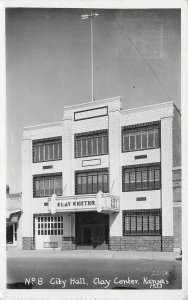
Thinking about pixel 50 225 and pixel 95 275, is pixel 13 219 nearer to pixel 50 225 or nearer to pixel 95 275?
pixel 95 275

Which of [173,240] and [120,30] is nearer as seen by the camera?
[120,30]

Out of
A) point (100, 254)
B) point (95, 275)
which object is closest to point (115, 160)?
point (100, 254)

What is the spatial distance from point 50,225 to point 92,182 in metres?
2.31

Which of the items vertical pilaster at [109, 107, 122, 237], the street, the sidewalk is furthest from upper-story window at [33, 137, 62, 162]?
the street

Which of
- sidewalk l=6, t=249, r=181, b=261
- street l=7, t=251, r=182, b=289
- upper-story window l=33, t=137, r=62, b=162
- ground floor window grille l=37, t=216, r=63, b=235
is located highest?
upper-story window l=33, t=137, r=62, b=162

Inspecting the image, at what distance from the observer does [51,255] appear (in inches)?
489

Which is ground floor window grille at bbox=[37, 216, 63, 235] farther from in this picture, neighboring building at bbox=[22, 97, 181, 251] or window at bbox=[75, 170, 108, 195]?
window at bbox=[75, 170, 108, 195]

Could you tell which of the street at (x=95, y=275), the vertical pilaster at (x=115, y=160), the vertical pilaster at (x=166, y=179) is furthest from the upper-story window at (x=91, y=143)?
the street at (x=95, y=275)

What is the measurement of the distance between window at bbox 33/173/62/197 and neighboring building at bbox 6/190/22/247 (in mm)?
1328

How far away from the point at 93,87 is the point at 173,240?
21.2 feet

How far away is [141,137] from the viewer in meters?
13.9

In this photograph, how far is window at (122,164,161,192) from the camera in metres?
14.0
